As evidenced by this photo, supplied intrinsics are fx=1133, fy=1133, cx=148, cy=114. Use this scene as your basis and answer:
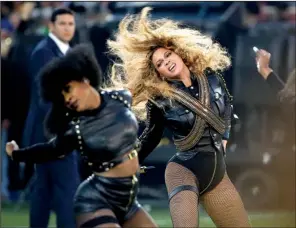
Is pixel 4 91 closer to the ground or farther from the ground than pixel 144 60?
closer to the ground

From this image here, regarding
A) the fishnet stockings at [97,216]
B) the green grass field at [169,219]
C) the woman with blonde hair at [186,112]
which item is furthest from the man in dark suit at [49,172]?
the fishnet stockings at [97,216]

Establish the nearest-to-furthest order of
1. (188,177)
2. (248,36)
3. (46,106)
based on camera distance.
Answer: (188,177)
(46,106)
(248,36)

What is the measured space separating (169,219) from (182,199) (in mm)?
5123

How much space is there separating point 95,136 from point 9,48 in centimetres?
720

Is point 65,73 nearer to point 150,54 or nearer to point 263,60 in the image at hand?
point 150,54

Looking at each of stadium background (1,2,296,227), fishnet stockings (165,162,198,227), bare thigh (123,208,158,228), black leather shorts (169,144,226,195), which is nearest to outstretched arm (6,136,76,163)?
bare thigh (123,208,158,228)

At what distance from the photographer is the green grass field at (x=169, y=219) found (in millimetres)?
12812

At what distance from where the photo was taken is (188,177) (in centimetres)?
838

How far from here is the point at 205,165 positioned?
27.7 feet

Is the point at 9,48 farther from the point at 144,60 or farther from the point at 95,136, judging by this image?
the point at 95,136

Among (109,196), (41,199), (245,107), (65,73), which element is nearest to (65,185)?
(41,199)

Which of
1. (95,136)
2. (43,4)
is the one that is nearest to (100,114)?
(95,136)

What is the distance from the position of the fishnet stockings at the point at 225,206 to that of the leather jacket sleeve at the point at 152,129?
1.85ft

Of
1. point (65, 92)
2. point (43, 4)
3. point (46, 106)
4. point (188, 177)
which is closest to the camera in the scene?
point (65, 92)
